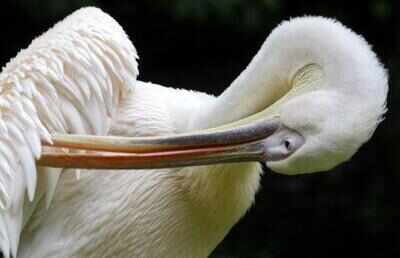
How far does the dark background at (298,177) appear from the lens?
25.6 ft

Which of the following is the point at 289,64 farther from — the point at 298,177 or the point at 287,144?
the point at 298,177

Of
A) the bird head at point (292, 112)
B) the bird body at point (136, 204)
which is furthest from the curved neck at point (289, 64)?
the bird body at point (136, 204)

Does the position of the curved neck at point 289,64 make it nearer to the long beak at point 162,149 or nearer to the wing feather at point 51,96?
the long beak at point 162,149

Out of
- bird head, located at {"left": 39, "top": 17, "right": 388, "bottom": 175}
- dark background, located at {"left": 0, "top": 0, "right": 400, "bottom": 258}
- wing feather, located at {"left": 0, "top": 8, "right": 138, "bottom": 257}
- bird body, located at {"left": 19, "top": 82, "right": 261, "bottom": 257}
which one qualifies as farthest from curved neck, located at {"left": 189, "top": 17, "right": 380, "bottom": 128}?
dark background, located at {"left": 0, "top": 0, "right": 400, "bottom": 258}

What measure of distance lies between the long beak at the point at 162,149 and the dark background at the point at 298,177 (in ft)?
10.5

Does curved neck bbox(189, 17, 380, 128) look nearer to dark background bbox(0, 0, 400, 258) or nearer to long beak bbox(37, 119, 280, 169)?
long beak bbox(37, 119, 280, 169)

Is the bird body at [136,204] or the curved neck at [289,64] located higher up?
the curved neck at [289,64]

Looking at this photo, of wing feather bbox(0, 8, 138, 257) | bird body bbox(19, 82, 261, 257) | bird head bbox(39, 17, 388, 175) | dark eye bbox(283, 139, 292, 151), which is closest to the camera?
bird head bbox(39, 17, 388, 175)

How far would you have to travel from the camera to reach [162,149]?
4523 mm

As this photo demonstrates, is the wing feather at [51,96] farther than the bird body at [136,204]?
No

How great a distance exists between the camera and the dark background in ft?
25.6

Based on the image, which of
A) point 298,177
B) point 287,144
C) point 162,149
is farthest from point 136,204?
point 298,177

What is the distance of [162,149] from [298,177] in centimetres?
362

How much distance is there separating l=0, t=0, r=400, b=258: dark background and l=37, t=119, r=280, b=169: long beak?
3194 mm
